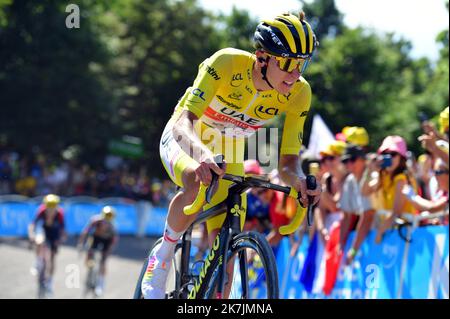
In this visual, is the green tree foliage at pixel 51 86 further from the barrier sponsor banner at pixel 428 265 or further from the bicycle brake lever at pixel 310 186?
the bicycle brake lever at pixel 310 186

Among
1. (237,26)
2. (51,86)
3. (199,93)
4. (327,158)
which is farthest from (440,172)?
(237,26)

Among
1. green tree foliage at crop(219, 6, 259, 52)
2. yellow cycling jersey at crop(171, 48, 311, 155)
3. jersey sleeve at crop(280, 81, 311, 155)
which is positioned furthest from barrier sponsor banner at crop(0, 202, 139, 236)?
jersey sleeve at crop(280, 81, 311, 155)

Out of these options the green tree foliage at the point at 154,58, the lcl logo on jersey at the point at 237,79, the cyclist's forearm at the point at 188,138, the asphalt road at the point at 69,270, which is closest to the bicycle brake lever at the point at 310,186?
the cyclist's forearm at the point at 188,138

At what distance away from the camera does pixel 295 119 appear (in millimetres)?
4980

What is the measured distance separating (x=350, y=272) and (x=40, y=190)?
21.9m

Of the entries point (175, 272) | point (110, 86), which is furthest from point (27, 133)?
point (175, 272)

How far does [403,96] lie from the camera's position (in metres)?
39.0

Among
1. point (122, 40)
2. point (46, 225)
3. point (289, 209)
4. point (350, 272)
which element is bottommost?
point (350, 272)

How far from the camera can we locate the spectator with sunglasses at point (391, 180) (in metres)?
7.55

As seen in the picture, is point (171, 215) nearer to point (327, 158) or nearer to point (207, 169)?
point (207, 169)

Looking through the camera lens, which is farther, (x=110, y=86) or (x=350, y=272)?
(x=110, y=86)

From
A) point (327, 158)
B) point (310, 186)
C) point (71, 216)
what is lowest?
point (310, 186)

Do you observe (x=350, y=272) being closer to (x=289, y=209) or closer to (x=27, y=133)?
(x=289, y=209)

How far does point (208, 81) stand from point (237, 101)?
302mm
